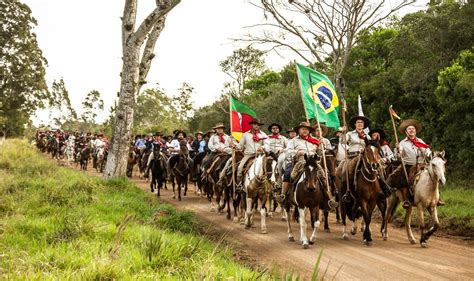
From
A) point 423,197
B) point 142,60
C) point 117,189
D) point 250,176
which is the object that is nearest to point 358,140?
point 423,197

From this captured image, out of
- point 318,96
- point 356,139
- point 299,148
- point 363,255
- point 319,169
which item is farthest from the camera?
point 356,139

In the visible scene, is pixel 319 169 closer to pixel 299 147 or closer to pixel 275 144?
pixel 299 147

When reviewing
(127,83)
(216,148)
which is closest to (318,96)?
(216,148)

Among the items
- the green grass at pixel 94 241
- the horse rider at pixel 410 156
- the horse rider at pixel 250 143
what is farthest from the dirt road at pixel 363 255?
the horse rider at pixel 250 143

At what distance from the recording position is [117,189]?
15062 millimetres

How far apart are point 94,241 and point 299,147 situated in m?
5.54

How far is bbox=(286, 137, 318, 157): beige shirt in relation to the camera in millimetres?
10945

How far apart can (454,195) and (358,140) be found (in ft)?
18.4

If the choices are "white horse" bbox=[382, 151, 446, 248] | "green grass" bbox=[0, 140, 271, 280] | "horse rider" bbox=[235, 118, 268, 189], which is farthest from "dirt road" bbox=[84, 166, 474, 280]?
"horse rider" bbox=[235, 118, 268, 189]

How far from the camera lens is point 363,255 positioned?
883cm

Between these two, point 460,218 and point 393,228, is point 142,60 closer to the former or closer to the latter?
point 393,228

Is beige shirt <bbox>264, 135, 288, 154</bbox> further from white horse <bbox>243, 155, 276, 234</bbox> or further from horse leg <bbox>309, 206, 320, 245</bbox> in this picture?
horse leg <bbox>309, 206, 320, 245</bbox>

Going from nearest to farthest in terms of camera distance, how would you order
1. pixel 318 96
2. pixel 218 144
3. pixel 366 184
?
pixel 366 184 → pixel 318 96 → pixel 218 144

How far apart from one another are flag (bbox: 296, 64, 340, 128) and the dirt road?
9.32ft
